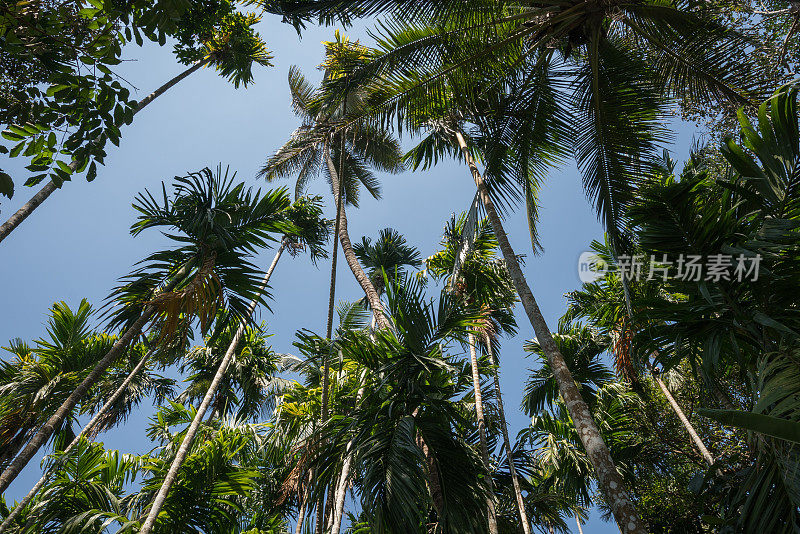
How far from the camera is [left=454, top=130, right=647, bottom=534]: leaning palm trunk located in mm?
3500

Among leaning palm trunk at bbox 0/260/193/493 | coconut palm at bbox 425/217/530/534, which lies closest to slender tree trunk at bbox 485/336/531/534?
coconut palm at bbox 425/217/530/534

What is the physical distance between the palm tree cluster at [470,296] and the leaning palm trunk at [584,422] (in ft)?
0.10

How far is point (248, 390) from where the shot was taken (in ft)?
42.8

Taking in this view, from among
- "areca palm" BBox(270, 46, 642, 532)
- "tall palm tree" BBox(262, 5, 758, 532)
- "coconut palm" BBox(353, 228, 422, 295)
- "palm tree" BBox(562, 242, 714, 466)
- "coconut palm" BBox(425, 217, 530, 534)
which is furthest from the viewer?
"coconut palm" BBox(353, 228, 422, 295)

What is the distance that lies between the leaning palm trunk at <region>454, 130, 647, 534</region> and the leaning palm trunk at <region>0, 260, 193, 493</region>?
414 cm

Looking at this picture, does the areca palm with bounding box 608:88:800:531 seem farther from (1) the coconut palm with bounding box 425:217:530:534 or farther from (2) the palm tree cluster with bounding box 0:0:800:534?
(1) the coconut palm with bounding box 425:217:530:534

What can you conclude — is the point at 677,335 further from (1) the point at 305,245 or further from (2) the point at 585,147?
(1) the point at 305,245

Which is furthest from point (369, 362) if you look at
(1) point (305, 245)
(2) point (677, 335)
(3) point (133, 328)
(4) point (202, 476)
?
(1) point (305, 245)

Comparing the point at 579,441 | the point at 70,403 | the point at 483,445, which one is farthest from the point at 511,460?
the point at 70,403

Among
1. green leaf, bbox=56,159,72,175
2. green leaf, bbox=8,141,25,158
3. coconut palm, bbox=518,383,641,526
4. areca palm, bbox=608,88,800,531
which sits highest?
coconut palm, bbox=518,383,641,526

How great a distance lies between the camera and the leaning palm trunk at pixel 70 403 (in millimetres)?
3934

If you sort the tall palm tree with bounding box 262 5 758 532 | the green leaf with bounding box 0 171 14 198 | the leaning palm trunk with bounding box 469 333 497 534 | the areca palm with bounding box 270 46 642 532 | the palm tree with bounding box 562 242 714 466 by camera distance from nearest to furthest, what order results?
the green leaf with bounding box 0 171 14 198
the leaning palm trunk with bounding box 469 333 497 534
the tall palm tree with bounding box 262 5 758 532
the areca palm with bounding box 270 46 642 532
the palm tree with bounding box 562 242 714 466

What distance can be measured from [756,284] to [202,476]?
24.2ft

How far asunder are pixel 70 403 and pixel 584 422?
4.94 meters
